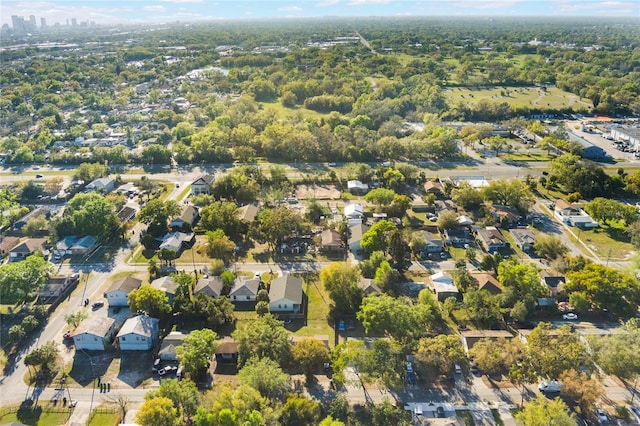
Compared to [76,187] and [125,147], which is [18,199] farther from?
[125,147]

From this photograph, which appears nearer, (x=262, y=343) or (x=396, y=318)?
(x=262, y=343)

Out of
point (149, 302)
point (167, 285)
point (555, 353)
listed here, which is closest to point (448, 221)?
point (555, 353)

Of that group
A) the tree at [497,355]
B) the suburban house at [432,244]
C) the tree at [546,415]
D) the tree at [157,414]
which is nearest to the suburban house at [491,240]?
the suburban house at [432,244]

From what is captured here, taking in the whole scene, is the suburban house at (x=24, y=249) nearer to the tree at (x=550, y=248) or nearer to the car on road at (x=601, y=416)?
the car on road at (x=601, y=416)

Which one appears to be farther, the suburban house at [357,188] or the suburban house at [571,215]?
the suburban house at [357,188]

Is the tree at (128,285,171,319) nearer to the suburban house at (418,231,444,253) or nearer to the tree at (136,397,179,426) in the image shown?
the tree at (136,397,179,426)

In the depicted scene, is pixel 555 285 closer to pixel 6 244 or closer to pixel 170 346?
pixel 170 346
